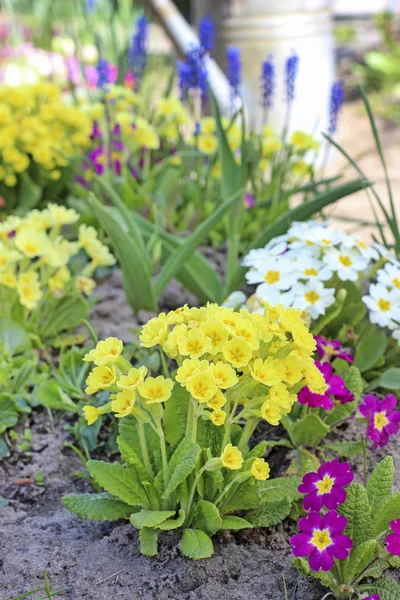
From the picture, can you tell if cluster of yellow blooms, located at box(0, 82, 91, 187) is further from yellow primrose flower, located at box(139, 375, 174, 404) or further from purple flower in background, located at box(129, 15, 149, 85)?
yellow primrose flower, located at box(139, 375, 174, 404)

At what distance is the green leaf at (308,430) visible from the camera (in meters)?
1.33

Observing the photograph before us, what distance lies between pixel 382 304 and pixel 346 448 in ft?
1.10

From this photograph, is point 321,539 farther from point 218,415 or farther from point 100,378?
point 100,378

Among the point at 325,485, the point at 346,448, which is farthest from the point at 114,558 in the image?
the point at 346,448

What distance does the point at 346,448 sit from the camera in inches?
53.9

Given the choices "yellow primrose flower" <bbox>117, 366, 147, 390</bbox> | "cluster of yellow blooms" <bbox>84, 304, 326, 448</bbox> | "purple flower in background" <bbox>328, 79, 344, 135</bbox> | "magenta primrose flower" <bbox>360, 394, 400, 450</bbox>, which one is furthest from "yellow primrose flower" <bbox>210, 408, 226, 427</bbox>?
"purple flower in background" <bbox>328, 79, 344, 135</bbox>

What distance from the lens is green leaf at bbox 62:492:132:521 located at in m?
1.21

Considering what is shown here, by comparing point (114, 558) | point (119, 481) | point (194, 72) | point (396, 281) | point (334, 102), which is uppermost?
point (194, 72)

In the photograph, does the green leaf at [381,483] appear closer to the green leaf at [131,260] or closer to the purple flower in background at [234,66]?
the green leaf at [131,260]

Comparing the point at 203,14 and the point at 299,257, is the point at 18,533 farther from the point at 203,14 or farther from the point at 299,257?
the point at 203,14

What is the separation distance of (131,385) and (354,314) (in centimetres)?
76

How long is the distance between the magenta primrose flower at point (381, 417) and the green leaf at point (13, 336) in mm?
818

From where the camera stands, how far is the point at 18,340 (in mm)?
1661

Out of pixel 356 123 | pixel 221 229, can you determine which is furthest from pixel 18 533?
pixel 356 123
